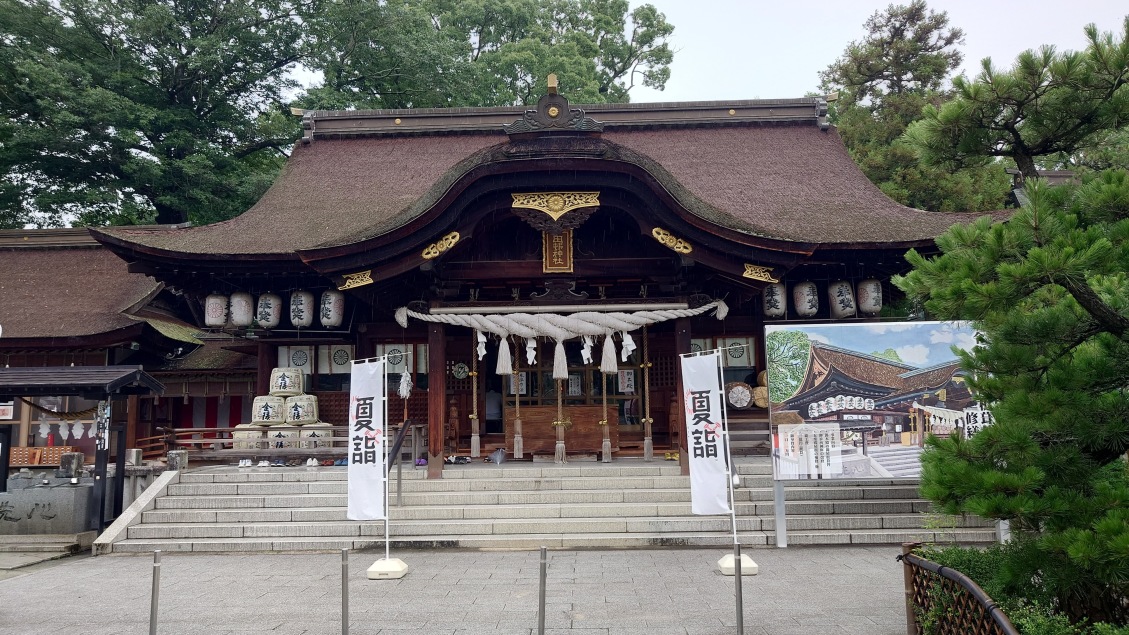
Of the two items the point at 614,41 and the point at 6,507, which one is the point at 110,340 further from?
the point at 614,41

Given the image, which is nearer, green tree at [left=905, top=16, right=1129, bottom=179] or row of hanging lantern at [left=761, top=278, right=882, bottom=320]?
green tree at [left=905, top=16, right=1129, bottom=179]

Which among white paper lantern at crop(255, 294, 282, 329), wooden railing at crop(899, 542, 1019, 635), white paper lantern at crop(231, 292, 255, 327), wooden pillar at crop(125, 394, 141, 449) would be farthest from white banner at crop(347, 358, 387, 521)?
wooden pillar at crop(125, 394, 141, 449)

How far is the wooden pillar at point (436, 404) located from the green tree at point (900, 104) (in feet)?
52.2

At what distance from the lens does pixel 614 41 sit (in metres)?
35.6

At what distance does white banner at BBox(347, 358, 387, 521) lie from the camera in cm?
884

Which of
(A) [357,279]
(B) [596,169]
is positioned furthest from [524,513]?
(B) [596,169]

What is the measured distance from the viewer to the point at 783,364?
9.63 metres

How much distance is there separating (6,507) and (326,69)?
64.0ft

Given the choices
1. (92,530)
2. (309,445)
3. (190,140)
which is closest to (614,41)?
(190,140)

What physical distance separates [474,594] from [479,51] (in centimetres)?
3013

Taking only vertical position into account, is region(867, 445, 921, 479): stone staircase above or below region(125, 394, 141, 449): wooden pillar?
below

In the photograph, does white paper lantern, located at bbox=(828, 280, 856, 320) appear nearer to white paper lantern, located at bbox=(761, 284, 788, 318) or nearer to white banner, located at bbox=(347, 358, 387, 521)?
white paper lantern, located at bbox=(761, 284, 788, 318)

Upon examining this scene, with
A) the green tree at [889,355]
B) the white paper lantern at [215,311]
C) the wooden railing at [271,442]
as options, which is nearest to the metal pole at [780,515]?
the green tree at [889,355]

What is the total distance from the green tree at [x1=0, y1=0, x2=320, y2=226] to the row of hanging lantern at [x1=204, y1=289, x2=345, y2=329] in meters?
10.8
